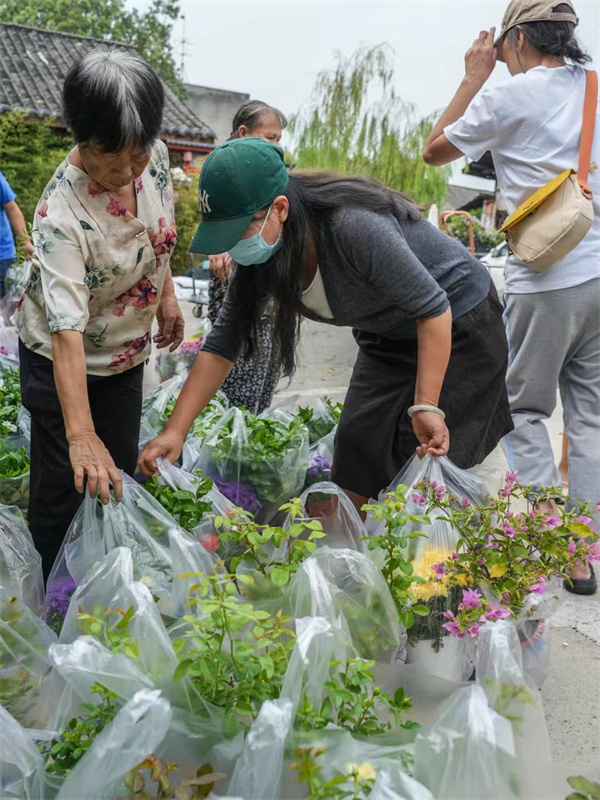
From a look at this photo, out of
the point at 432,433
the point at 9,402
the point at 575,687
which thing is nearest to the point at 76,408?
the point at 432,433

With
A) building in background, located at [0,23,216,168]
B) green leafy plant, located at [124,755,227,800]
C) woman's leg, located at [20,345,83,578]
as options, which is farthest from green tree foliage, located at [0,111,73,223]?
green leafy plant, located at [124,755,227,800]

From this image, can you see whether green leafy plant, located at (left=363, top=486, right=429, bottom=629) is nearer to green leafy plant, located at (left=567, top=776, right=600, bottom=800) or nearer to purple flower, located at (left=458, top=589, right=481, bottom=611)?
purple flower, located at (left=458, top=589, right=481, bottom=611)

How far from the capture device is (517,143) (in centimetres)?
231

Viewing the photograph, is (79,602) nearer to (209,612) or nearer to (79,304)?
(209,612)

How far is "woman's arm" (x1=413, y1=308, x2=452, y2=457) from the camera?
70.4 inches

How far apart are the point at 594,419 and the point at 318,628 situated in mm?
1624

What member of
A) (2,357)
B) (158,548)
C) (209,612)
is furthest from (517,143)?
(2,357)

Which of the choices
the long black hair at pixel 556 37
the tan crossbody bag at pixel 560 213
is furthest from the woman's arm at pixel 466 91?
the tan crossbody bag at pixel 560 213

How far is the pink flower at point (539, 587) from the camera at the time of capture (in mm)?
1498

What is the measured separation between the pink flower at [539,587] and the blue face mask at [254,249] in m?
0.89

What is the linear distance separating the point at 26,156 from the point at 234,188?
35.0 feet

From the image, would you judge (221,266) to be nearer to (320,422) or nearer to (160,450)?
(320,422)

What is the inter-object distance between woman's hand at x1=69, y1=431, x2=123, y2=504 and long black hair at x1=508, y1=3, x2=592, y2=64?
5.74 feet

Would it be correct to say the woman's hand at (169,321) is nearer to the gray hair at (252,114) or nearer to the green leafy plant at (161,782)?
the gray hair at (252,114)
